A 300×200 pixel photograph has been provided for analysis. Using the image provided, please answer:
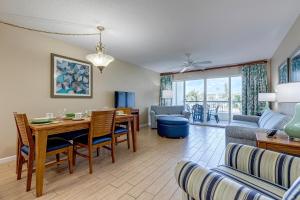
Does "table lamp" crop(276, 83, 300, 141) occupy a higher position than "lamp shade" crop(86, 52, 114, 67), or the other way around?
"lamp shade" crop(86, 52, 114, 67)

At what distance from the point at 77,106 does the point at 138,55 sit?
2154 millimetres

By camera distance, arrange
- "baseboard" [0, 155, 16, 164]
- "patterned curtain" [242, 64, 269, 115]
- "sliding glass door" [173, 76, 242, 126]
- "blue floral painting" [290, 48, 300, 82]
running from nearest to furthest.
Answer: "blue floral painting" [290, 48, 300, 82]
"baseboard" [0, 155, 16, 164]
"patterned curtain" [242, 64, 269, 115]
"sliding glass door" [173, 76, 242, 126]

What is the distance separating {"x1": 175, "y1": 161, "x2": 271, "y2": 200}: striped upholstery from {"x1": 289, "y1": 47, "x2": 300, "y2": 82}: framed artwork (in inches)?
101

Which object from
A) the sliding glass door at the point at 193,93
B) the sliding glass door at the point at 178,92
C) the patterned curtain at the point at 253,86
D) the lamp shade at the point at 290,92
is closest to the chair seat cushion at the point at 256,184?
the lamp shade at the point at 290,92

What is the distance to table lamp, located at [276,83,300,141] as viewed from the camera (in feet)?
5.07

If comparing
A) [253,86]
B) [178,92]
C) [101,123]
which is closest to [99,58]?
[101,123]

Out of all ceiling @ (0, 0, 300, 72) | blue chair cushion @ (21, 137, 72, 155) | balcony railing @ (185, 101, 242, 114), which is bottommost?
blue chair cushion @ (21, 137, 72, 155)

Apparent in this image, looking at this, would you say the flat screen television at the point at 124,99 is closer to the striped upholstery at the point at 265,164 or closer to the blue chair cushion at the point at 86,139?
the blue chair cushion at the point at 86,139

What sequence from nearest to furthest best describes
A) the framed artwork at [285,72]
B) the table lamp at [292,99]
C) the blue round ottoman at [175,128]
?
the table lamp at [292,99] → the framed artwork at [285,72] → the blue round ottoman at [175,128]

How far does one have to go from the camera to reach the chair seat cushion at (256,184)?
103 centimetres

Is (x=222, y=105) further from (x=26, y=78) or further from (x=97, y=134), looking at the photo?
(x=26, y=78)

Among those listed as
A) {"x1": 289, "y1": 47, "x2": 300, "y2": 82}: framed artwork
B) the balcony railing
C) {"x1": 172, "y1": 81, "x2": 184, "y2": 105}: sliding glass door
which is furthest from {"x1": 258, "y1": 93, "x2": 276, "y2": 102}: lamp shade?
{"x1": 172, "y1": 81, "x2": 184, "y2": 105}: sliding glass door

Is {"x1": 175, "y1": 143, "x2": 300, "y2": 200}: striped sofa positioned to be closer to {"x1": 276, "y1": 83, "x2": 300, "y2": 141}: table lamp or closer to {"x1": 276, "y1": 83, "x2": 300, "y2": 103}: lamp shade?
{"x1": 276, "y1": 83, "x2": 300, "y2": 141}: table lamp

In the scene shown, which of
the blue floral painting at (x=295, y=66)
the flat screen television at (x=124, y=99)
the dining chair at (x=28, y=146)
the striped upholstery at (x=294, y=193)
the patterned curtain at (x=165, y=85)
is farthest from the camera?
the patterned curtain at (x=165, y=85)
